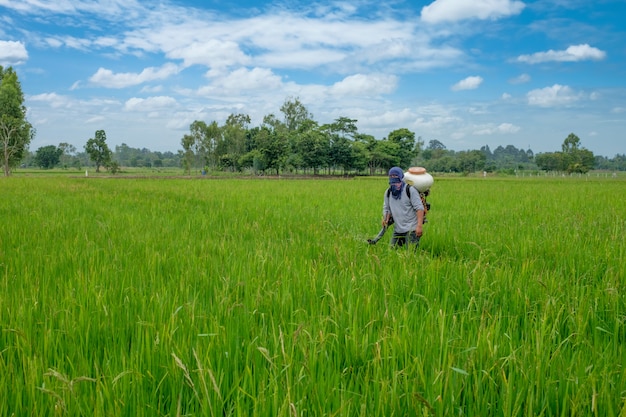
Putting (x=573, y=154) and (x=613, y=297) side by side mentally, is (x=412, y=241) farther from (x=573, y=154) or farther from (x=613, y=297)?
(x=573, y=154)

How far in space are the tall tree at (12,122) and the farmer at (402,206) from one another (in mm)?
51026

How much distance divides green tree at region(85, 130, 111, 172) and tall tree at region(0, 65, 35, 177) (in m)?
26.0

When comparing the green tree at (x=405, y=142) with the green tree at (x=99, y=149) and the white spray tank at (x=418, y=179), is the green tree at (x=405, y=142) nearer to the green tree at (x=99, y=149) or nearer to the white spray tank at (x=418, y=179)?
the green tree at (x=99, y=149)

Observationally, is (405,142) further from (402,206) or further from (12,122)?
(402,206)

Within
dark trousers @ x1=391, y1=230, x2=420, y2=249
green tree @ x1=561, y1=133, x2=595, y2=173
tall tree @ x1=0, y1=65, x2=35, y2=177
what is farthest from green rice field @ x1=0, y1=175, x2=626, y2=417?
green tree @ x1=561, y1=133, x2=595, y2=173

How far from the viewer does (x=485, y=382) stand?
1.98 m

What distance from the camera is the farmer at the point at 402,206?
5539 millimetres

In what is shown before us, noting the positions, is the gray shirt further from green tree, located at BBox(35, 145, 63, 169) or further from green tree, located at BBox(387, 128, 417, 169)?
green tree, located at BBox(35, 145, 63, 169)

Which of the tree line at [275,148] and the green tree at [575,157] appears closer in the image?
the tree line at [275,148]

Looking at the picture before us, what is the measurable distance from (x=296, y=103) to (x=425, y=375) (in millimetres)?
88305

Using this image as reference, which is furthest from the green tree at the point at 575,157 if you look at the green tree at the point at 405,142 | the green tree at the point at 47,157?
the green tree at the point at 47,157

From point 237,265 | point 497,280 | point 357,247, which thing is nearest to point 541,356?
point 497,280

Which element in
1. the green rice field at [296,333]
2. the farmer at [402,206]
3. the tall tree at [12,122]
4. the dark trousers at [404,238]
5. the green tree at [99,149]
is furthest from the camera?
the green tree at [99,149]

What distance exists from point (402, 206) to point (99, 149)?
83.8 metres
